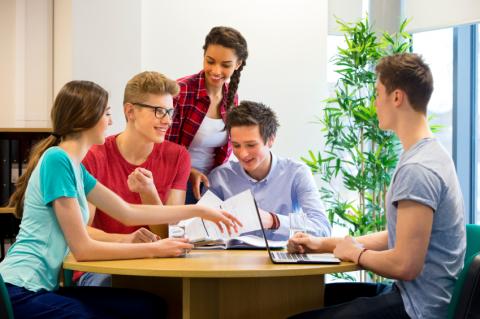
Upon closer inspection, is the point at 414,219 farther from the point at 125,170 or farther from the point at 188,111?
the point at 188,111

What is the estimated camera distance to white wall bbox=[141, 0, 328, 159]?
527 centimetres

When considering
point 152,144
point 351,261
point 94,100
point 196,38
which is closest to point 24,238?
point 94,100

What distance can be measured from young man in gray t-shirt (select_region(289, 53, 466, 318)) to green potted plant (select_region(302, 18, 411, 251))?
8.40 ft

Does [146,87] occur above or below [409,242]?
above

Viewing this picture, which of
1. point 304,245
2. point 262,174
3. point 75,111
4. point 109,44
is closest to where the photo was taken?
point 75,111

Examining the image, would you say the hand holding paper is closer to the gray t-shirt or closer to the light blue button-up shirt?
the light blue button-up shirt

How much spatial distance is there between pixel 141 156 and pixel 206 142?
522mm

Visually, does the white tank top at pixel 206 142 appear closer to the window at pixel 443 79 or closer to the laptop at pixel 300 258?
the laptop at pixel 300 258

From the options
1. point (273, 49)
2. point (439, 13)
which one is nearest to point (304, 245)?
point (273, 49)

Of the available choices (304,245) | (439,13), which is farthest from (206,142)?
(439,13)

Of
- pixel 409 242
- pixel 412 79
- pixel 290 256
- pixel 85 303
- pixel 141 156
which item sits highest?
pixel 412 79

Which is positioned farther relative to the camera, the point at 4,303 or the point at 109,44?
the point at 109,44

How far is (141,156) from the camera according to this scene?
3.34 m

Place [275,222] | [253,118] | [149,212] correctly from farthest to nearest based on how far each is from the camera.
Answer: [253,118], [275,222], [149,212]
